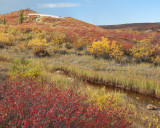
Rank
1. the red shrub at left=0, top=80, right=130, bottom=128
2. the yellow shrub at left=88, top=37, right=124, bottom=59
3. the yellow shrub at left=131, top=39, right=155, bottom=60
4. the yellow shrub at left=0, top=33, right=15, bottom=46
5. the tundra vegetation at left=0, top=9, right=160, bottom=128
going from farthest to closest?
the yellow shrub at left=0, top=33, right=15, bottom=46, the yellow shrub at left=88, top=37, right=124, bottom=59, the yellow shrub at left=131, top=39, right=155, bottom=60, the tundra vegetation at left=0, top=9, right=160, bottom=128, the red shrub at left=0, top=80, right=130, bottom=128

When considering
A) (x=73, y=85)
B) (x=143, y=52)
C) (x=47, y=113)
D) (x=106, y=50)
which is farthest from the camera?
(x=143, y=52)

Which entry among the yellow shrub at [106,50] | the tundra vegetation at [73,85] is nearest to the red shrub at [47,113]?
the tundra vegetation at [73,85]

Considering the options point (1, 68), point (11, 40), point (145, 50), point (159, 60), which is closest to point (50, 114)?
point (1, 68)

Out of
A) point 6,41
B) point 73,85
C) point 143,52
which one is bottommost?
point 73,85

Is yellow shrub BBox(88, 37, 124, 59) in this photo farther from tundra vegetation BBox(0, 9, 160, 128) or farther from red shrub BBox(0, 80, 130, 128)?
red shrub BBox(0, 80, 130, 128)

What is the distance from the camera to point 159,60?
12.5 m

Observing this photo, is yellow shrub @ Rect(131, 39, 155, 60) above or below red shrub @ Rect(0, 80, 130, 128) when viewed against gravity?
above

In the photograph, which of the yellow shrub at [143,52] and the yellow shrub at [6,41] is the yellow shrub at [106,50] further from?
the yellow shrub at [6,41]

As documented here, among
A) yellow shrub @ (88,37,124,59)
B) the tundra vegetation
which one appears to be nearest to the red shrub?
the tundra vegetation

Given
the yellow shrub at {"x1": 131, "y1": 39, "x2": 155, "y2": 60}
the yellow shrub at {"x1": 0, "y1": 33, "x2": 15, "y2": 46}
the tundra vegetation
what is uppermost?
the yellow shrub at {"x1": 0, "y1": 33, "x2": 15, "y2": 46}

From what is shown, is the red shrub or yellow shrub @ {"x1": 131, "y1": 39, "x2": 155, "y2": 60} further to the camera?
yellow shrub @ {"x1": 131, "y1": 39, "x2": 155, "y2": 60}

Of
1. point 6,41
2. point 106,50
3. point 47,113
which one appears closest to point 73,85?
point 47,113

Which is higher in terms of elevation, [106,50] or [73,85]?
[106,50]

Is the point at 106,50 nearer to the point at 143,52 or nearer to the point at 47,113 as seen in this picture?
the point at 143,52
